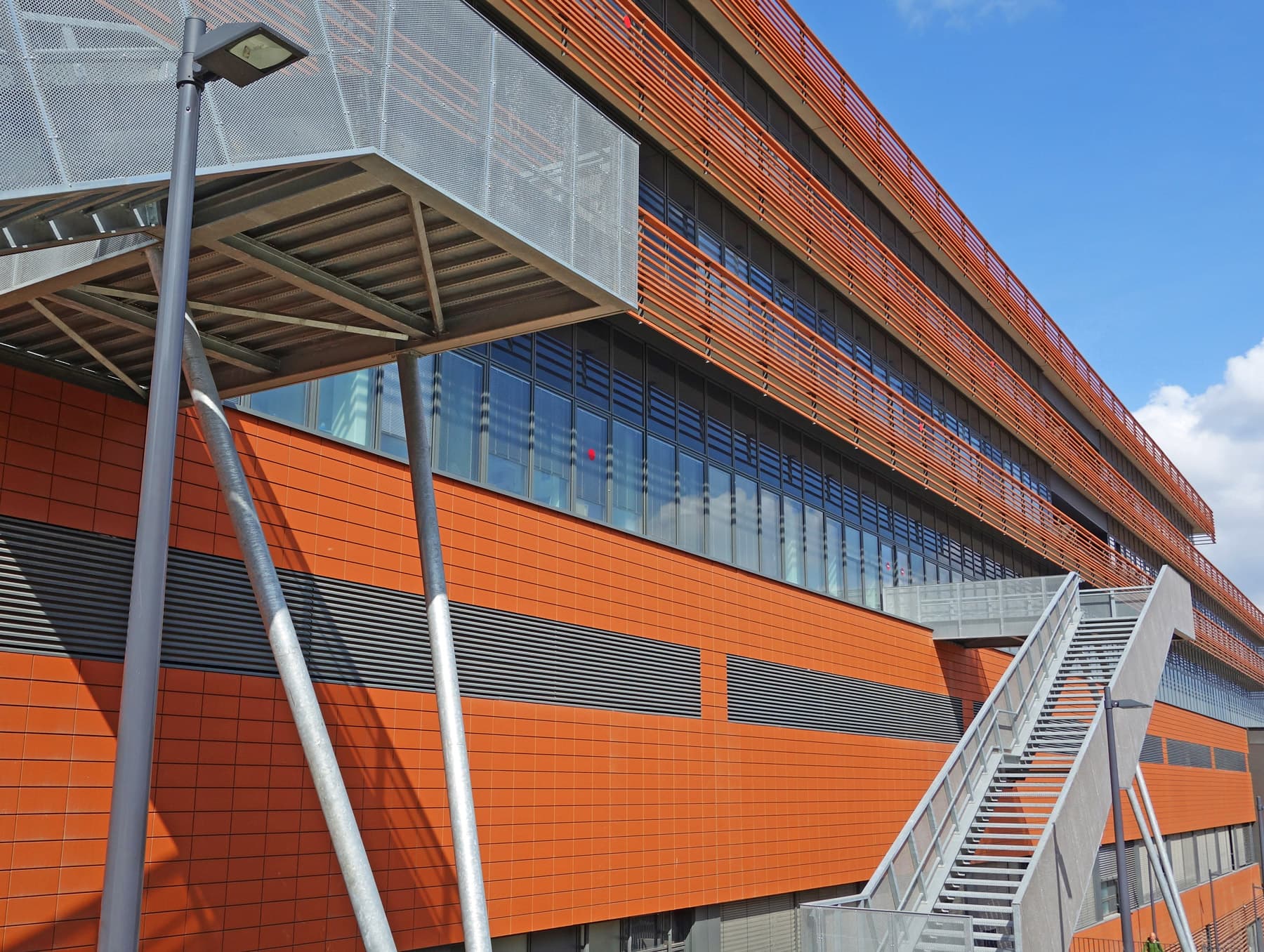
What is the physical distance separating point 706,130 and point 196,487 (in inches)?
494

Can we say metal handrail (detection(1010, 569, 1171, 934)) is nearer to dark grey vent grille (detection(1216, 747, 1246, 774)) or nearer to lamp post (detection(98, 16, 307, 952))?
lamp post (detection(98, 16, 307, 952))

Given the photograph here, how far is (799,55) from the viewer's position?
87.0 feet

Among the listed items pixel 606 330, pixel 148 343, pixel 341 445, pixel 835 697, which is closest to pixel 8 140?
pixel 148 343

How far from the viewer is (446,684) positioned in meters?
10.7

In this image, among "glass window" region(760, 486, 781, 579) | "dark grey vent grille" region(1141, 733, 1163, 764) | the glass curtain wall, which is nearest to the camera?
the glass curtain wall

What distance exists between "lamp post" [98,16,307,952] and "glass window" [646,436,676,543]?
14088 mm

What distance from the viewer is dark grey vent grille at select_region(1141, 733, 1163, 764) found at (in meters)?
44.6

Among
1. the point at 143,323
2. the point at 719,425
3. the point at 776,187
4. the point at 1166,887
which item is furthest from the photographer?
the point at 1166,887

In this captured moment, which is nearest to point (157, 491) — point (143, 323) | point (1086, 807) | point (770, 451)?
point (143, 323)

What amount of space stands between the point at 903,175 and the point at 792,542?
1269 centimetres

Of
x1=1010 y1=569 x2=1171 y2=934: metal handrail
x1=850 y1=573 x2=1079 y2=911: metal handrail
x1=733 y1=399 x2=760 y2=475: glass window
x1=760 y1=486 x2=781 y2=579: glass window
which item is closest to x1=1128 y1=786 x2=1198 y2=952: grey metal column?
x1=1010 y1=569 x2=1171 y2=934: metal handrail

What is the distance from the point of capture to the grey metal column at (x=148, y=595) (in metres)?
5.52

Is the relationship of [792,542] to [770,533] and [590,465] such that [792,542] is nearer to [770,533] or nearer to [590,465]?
[770,533]

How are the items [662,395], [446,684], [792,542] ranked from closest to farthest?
[446,684] → [662,395] → [792,542]
